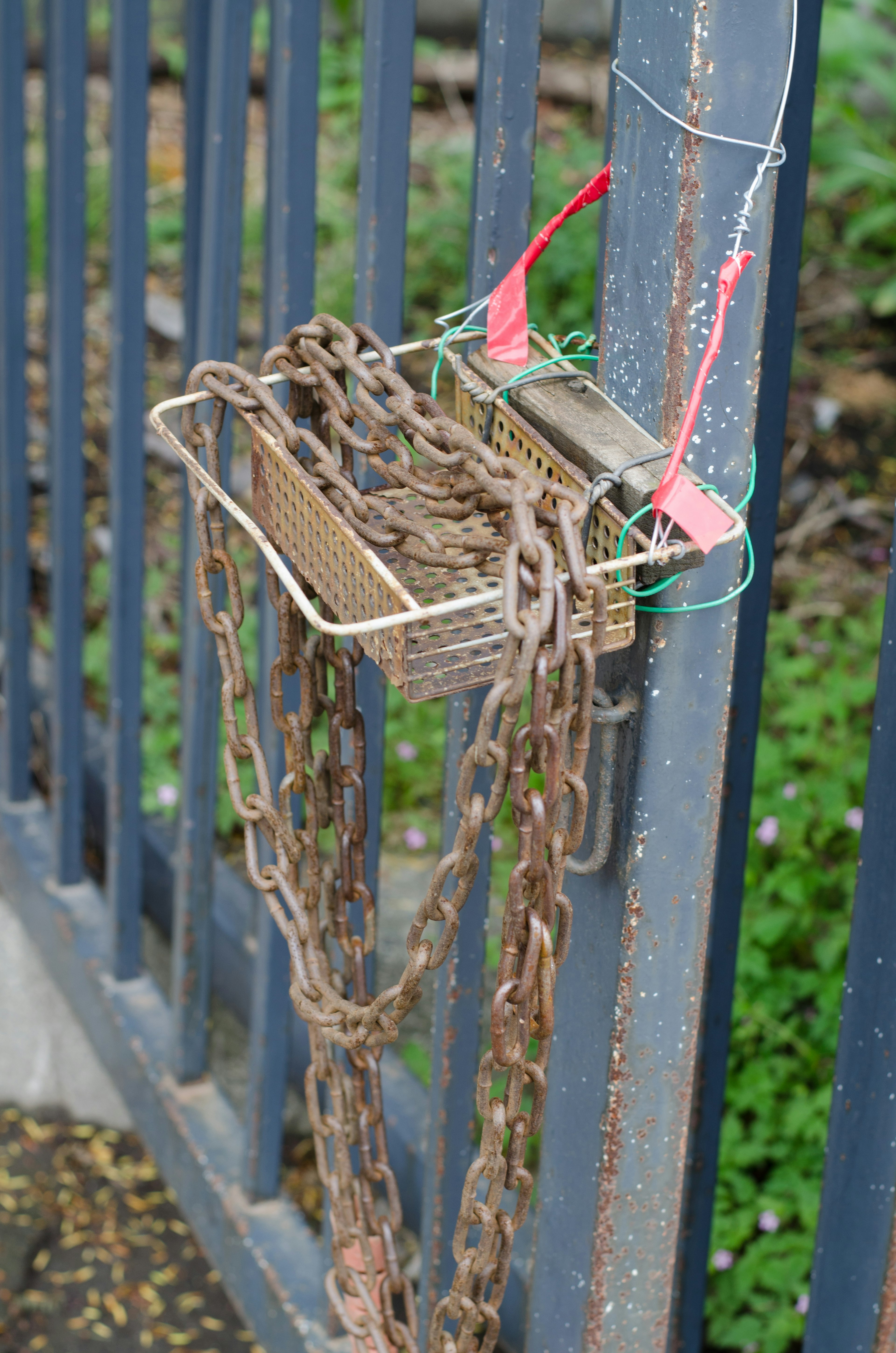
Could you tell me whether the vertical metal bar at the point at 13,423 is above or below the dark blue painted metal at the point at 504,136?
below

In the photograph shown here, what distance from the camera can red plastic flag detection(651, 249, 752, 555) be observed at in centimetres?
103

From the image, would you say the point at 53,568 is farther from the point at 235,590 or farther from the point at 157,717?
the point at 235,590

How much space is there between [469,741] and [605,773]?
37 centimetres

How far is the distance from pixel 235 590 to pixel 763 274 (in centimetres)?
49

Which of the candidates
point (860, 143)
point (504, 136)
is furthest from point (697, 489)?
point (860, 143)

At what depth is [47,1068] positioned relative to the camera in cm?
301

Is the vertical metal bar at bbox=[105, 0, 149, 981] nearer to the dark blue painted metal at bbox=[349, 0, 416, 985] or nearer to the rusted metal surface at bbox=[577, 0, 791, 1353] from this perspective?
the dark blue painted metal at bbox=[349, 0, 416, 985]

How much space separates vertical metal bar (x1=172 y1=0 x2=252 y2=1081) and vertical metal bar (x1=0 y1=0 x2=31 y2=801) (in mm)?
615

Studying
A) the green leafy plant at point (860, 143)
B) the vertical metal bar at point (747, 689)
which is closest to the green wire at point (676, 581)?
the vertical metal bar at point (747, 689)

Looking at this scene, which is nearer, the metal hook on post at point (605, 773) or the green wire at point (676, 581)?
the green wire at point (676, 581)

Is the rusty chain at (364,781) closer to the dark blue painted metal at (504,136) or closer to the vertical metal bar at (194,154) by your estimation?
the dark blue painted metal at (504,136)

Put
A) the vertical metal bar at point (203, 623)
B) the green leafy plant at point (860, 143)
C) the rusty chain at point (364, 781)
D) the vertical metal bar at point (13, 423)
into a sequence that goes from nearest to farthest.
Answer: the rusty chain at point (364, 781), the vertical metal bar at point (203, 623), the vertical metal bar at point (13, 423), the green leafy plant at point (860, 143)

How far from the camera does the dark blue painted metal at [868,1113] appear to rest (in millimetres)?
1323

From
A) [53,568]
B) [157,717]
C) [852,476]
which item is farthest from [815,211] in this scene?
[53,568]
